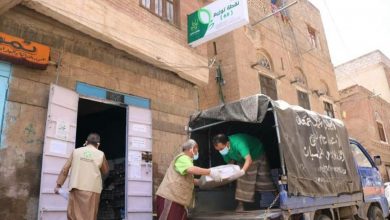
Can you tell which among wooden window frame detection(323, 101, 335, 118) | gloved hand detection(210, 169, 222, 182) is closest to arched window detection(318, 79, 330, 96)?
wooden window frame detection(323, 101, 335, 118)

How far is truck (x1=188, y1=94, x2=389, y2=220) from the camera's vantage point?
16.1ft

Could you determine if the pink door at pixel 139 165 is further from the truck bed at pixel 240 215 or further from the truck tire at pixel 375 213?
the truck tire at pixel 375 213

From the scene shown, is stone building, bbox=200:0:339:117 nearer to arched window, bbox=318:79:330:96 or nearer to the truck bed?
arched window, bbox=318:79:330:96

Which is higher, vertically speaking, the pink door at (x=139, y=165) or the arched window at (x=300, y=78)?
the arched window at (x=300, y=78)

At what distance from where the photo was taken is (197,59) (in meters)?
9.80

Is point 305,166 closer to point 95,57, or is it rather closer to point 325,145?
point 325,145

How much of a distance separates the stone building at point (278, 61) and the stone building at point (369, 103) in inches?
141

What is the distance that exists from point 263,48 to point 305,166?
28.7 ft

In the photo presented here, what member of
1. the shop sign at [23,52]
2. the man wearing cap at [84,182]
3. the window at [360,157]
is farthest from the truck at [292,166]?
the shop sign at [23,52]

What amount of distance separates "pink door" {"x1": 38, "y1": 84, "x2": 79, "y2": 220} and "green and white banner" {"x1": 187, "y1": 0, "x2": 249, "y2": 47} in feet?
12.9

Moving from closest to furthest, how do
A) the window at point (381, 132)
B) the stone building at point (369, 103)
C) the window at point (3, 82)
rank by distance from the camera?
1. the window at point (3, 82)
2. the stone building at point (369, 103)
3. the window at point (381, 132)

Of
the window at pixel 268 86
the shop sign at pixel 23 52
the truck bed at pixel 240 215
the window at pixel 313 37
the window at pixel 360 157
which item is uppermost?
the window at pixel 313 37

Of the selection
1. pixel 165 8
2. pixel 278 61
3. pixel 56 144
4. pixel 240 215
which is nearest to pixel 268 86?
pixel 278 61

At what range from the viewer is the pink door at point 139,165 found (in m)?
7.03
